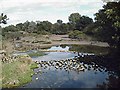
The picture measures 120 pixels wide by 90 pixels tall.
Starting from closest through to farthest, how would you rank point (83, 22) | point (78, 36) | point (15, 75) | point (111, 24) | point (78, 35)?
point (15, 75) < point (111, 24) < point (78, 36) < point (78, 35) < point (83, 22)

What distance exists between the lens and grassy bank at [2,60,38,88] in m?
41.9

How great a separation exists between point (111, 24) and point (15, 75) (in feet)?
68.5

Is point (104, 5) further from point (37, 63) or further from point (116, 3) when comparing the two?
point (37, 63)

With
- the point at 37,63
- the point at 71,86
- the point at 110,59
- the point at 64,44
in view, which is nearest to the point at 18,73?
the point at 71,86

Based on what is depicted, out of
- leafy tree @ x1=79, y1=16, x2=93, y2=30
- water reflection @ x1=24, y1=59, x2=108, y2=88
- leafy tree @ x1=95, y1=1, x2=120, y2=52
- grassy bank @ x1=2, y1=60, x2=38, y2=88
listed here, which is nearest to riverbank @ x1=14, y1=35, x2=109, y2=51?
leafy tree @ x1=79, y1=16, x2=93, y2=30

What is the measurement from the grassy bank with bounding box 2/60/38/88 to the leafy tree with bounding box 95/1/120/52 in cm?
1627

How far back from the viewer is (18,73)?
151 ft

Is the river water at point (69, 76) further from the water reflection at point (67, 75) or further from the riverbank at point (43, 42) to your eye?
the riverbank at point (43, 42)

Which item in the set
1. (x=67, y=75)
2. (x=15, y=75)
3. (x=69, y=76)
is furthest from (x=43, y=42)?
(x=15, y=75)

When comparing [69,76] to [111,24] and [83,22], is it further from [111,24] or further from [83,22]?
[83,22]

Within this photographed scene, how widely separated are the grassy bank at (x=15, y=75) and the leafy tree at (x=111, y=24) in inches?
640

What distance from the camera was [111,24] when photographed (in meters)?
53.2

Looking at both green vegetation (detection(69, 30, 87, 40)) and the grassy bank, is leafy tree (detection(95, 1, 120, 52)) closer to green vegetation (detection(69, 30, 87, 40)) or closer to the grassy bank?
the grassy bank

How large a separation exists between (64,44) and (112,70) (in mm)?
53294
